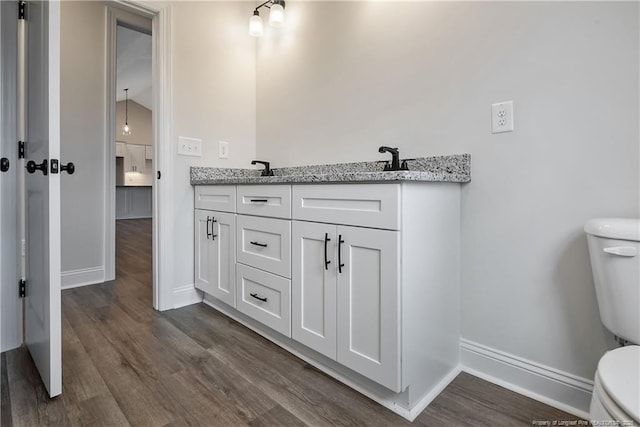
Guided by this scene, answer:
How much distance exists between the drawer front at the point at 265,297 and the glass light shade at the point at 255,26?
165cm

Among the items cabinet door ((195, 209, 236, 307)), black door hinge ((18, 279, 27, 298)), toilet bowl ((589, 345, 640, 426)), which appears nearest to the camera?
toilet bowl ((589, 345, 640, 426))

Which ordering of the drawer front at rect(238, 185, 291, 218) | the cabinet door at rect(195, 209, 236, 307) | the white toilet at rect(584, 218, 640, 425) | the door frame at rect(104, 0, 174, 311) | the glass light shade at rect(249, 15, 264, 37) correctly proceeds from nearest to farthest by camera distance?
the white toilet at rect(584, 218, 640, 425)
the drawer front at rect(238, 185, 291, 218)
the cabinet door at rect(195, 209, 236, 307)
the door frame at rect(104, 0, 174, 311)
the glass light shade at rect(249, 15, 264, 37)

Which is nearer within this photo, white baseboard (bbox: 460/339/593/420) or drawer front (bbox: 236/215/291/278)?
white baseboard (bbox: 460/339/593/420)

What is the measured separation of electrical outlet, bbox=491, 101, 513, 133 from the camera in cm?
126

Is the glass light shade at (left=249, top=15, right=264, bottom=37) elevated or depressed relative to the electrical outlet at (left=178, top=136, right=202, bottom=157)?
elevated

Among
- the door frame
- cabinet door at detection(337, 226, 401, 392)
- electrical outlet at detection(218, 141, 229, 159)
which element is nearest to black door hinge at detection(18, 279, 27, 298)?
the door frame

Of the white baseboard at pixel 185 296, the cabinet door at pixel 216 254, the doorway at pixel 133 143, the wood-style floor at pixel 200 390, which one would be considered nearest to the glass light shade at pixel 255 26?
the cabinet door at pixel 216 254

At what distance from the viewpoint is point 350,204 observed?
3.93 feet

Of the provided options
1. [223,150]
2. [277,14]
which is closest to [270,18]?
[277,14]

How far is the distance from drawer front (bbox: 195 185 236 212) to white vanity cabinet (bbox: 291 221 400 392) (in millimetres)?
605

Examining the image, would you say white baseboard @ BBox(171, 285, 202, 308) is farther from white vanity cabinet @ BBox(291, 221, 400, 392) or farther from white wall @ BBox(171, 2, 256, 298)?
white vanity cabinet @ BBox(291, 221, 400, 392)

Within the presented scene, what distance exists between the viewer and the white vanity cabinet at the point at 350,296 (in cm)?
109

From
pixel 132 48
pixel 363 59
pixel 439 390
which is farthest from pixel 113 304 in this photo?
pixel 132 48

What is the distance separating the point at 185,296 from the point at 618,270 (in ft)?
7.18
